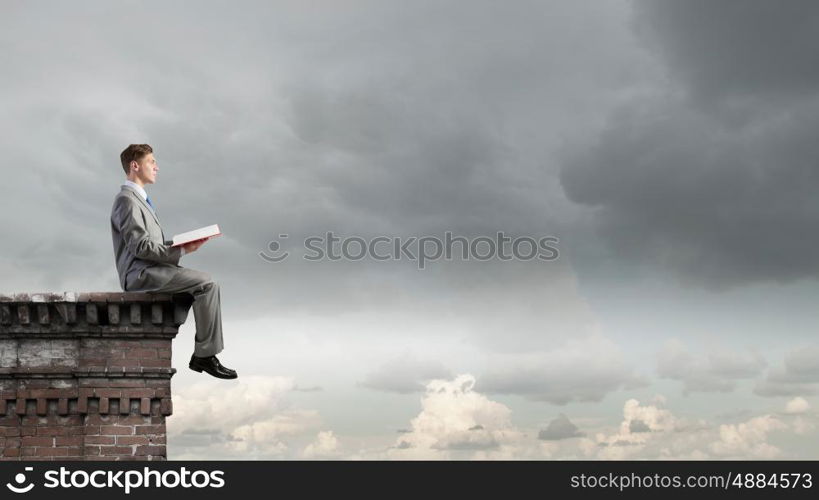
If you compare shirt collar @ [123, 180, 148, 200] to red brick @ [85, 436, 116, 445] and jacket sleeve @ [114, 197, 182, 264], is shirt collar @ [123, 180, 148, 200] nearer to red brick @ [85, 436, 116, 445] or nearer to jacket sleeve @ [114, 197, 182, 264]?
jacket sleeve @ [114, 197, 182, 264]

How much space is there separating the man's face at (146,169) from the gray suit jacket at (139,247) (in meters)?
0.24

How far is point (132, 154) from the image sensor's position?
12719 mm

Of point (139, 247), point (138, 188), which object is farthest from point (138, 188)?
point (139, 247)

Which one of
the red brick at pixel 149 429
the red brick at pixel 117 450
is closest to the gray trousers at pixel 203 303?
the red brick at pixel 149 429

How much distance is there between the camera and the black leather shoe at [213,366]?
1269 cm

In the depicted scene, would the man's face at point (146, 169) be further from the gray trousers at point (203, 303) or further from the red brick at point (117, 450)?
the red brick at point (117, 450)

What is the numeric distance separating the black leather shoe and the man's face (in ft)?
7.76

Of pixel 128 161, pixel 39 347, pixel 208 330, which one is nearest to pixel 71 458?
pixel 39 347

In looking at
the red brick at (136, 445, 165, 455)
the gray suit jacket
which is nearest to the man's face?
the gray suit jacket

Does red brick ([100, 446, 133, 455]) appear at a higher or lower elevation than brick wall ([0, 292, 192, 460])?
lower

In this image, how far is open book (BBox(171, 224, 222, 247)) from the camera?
12.0 m

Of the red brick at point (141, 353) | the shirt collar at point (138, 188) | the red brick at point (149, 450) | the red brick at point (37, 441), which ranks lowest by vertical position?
the red brick at point (149, 450)

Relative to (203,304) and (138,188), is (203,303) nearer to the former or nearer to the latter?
(203,304)

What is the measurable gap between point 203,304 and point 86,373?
1.82 m
